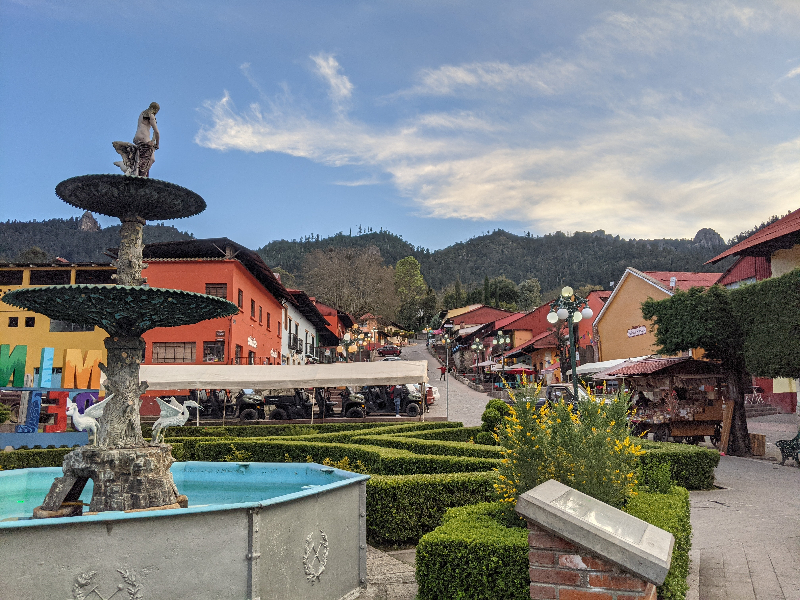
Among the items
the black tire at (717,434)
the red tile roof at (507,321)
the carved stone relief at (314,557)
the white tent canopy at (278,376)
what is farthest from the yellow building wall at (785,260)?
the red tile roof at (507,321)

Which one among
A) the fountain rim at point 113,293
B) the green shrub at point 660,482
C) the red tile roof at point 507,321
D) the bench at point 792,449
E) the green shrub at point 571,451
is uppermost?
the red tile roof at point 507,321

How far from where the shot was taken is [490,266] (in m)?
174

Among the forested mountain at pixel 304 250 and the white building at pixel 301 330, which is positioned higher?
the forested mountain at pixel 304 250

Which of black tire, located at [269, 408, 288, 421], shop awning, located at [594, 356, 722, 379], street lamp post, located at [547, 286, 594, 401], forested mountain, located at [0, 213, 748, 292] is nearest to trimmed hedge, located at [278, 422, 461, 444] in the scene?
street lamp post, located at [547, 286, 594, 401]

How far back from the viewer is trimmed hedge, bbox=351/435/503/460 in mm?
10648

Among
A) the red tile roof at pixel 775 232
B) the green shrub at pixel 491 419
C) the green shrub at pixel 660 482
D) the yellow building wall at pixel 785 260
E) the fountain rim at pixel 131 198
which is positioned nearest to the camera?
the green shrub at pixel 660 482

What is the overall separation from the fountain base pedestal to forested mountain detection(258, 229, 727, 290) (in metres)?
127

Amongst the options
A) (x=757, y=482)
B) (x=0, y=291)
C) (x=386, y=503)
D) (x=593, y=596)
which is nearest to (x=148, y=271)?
(x=0, y=291)

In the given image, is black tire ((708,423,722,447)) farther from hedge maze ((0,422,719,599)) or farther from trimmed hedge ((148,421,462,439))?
trimmed hedge ((148,421,462,439))

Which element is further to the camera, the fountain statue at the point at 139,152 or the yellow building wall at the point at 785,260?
the yellow building wall at the point at 785,260

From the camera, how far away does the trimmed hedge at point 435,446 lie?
10.6 meters

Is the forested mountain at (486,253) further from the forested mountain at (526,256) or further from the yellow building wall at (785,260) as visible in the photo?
the yellow building wall at (785,260)

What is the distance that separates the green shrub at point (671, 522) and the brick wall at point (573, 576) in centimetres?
88

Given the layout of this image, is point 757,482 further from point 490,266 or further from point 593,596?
point 490,266
